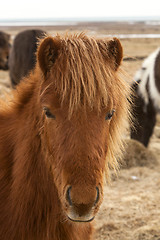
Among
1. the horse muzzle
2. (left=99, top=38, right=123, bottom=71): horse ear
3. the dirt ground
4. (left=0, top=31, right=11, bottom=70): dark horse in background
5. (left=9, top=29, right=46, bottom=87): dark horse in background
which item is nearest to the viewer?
the horse muzzle

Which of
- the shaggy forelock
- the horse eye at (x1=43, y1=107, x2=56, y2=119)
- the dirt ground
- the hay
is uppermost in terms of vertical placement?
the shaggy forelock

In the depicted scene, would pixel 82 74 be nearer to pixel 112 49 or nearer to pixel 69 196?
pixel 112 49

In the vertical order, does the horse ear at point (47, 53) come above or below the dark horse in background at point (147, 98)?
above

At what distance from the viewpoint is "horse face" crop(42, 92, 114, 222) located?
1470 millimetres

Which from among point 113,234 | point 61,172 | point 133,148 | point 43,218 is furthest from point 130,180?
point 61,172

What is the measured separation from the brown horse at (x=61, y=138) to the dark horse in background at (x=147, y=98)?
14.3ft

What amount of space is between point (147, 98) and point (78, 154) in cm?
514

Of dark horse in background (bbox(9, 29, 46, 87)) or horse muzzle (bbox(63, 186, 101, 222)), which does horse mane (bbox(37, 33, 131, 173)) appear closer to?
horse muzzle (bbox(63, 186, 101, 222))

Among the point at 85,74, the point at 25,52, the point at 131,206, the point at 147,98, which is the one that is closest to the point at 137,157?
the point at 147,98

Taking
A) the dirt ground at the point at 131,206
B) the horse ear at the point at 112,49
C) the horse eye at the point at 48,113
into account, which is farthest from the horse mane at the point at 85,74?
the dirt ground at the point at 131,206

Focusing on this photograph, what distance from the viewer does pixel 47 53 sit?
1666 millimetres

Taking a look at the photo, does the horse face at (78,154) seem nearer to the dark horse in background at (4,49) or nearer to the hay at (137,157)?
the hay at (137,157)

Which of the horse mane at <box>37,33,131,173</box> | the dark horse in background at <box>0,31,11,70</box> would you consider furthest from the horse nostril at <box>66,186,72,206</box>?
the dark horse in background at <box>0,31,11,70</box>

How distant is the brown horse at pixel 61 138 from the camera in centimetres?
153
